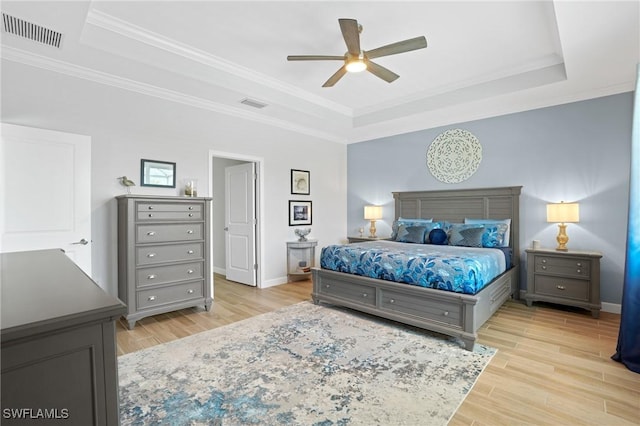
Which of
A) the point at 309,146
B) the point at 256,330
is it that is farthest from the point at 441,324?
the point at 309,146

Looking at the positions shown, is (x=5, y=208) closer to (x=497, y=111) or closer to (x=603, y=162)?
Result: (x=497, y=111)

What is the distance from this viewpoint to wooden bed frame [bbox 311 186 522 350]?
2.92m

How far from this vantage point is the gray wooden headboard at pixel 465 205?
14.6ft

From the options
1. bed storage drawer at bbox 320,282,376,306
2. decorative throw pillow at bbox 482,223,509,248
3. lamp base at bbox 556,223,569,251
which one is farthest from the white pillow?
bed storage drawer at bbox 320,282,376,306

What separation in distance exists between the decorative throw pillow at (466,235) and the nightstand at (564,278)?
61 cm

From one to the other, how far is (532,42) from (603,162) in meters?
1.83

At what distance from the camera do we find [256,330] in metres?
3.31

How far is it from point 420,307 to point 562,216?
2.28 meters

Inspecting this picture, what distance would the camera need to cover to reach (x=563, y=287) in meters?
3.80

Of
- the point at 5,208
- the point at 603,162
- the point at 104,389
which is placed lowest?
the point at 104,389

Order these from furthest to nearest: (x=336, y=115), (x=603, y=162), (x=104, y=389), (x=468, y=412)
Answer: (x=336, y=115)
(x=603, y=162)
(x=468, y=412)
(x=104, y=389)

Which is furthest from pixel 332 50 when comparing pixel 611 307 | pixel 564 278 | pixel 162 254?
pixel 611 307

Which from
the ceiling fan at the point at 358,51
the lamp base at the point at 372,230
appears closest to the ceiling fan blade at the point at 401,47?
the ceiling fan at the point at 358,51

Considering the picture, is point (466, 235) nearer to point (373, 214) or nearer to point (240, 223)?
point (373, 214)
